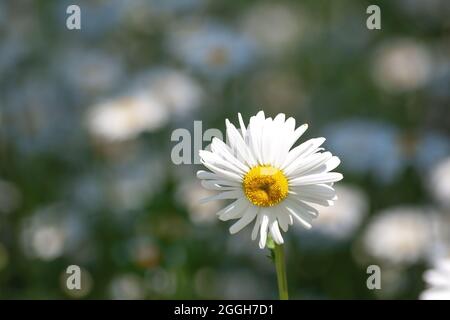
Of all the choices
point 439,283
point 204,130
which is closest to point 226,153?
point 439,283

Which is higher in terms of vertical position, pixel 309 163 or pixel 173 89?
pixel 173 89

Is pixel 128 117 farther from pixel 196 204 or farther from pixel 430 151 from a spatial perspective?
pixel 430 151

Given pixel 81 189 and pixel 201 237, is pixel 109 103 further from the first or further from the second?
pixel 201 237

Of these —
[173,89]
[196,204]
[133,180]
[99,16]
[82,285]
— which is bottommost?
[82,285]

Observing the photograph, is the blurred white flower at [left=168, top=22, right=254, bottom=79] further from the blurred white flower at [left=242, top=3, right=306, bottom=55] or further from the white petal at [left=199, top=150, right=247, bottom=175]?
the white petal at [left=199, top=150, right=247, bottom=175]

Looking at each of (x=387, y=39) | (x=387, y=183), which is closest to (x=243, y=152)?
(x=387, y=183)

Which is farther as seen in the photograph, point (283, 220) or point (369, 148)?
point (369, 148)

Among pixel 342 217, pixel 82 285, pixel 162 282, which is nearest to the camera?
pixel 162 282
